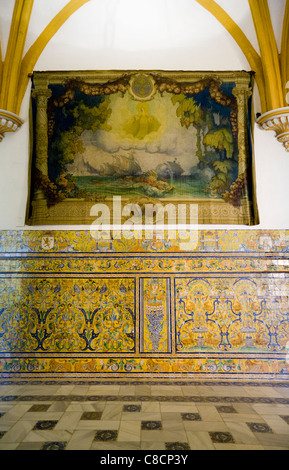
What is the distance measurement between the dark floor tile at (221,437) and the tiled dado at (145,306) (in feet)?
4.55

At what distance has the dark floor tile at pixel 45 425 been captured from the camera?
9.15 feet

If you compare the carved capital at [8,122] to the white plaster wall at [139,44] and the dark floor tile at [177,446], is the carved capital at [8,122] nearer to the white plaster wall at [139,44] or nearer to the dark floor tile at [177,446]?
the white plaster wall at [139,44]

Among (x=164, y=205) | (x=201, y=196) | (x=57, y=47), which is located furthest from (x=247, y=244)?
(x=57, y=47)

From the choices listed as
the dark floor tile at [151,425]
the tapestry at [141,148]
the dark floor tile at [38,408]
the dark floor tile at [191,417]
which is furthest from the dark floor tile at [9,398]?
the tapestry at [141,148]

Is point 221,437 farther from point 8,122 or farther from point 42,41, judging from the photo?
point 42,41

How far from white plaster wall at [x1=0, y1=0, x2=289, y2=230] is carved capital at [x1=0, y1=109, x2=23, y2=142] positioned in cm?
13

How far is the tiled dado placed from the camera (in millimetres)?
4109

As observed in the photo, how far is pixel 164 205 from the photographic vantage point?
441 centimetres

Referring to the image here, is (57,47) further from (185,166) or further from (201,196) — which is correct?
(201,196)

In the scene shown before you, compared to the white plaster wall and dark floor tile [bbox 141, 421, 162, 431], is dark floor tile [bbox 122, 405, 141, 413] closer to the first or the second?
dark floor tile [bbox 141, 421, 162, 431]

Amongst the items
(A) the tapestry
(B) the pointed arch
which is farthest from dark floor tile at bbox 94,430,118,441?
(B) the pointed arch

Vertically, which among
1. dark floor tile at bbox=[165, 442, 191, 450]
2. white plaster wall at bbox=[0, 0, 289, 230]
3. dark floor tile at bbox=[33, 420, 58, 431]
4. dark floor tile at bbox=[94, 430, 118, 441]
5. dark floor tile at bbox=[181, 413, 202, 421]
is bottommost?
dark floor tile at bbox=[165, 442, 191, 450]

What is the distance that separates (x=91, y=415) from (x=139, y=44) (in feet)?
15.9

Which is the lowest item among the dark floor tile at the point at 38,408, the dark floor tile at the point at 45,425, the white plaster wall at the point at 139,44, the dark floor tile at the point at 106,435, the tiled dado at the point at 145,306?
the dark floor tile at the point at 106,435
